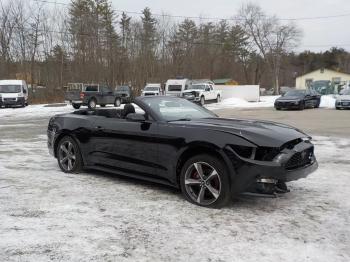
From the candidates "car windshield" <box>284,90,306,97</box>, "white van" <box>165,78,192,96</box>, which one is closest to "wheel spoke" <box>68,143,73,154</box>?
"car windshield" <box>284,90,306,97</box>

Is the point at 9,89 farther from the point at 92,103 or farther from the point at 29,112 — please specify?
the point at 92,103

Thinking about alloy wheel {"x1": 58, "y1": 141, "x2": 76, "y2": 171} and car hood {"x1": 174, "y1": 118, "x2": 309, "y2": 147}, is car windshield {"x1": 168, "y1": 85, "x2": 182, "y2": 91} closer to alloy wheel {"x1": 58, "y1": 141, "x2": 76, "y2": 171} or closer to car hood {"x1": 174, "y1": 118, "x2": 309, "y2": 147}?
alloy wheel {"x1": 58, "y1": 141, "x2": 76, "y2": 171}

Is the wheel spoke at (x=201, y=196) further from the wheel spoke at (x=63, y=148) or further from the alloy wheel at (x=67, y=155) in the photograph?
the wheel spoke at (x=63, y=148)

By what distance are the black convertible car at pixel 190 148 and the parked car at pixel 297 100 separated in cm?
2411

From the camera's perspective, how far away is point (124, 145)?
650 centimetres

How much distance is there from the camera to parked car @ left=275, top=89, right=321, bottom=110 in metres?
30.0

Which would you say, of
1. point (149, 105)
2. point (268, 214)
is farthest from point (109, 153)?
point (268, 214)

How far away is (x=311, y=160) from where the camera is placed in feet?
19.1

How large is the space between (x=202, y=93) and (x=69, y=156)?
31.4 metres

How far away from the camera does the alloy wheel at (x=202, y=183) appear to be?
5438mm

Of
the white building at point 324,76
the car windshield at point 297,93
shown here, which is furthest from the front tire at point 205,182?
the white building at point 324,76

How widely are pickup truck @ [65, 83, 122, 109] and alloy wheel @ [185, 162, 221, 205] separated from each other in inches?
1059

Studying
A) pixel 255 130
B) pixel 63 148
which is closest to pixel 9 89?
pixel 63 148

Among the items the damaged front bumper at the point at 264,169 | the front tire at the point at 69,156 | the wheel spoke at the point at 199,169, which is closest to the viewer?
the damaged front bumper at the point at 264,169
